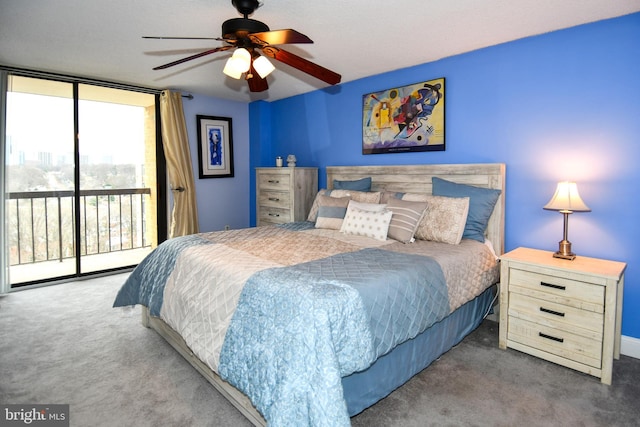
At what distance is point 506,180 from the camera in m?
3.00

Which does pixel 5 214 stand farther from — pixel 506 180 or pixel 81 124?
pixel 506 180

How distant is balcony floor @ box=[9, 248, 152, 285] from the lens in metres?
4.17

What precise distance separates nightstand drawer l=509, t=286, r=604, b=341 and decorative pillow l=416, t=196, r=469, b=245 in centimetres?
57

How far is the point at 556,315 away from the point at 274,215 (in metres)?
3.23

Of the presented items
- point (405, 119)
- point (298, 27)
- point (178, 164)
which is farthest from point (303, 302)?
point (178, 164)

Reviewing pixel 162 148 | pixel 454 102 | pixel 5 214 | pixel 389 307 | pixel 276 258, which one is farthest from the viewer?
pixel 162 148

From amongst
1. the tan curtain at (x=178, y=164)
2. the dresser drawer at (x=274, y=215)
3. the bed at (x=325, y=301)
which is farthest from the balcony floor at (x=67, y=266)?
the bed at (x=325, y=301)

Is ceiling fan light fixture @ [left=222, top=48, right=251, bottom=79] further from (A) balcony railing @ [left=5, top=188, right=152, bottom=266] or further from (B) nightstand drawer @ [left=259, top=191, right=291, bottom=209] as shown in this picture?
(A) balcony railing @ [left=5, top=188, right=152, bottom=266]

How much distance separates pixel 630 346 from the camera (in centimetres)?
244

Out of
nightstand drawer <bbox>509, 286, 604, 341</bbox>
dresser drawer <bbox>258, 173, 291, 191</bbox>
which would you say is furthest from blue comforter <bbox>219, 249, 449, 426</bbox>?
dresser drawer <bbox>258, 173, 291, 191</bbox>

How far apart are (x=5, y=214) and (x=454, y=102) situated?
4.46 meters

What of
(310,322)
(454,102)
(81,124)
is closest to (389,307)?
(310,322)

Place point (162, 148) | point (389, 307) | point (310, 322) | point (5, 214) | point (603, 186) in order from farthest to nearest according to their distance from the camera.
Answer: point (162, 148), point (5, 214), point (603, 186), point (389, 307), point (310, 322)

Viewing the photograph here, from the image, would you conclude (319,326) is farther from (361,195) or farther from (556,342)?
(361,195)
